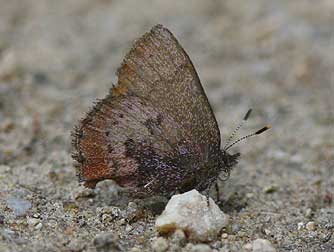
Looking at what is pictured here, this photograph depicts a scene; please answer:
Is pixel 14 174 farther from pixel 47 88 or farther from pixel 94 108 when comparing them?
pixel 47 88

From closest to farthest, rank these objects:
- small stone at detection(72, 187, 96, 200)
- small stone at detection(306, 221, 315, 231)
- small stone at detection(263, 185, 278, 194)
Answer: small stone at detection(306, 221, 315, 231)
small stone at detection(72, 187, 96, 200)
small stone at detection(263, 185, 278, 194)

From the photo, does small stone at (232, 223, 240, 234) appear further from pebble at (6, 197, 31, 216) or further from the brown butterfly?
pebble at (6, 197, 31, 216)

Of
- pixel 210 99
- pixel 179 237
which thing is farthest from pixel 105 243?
pixel 210 99

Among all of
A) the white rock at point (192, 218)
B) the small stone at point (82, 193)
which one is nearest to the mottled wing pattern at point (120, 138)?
the small stone at point (82, 193)

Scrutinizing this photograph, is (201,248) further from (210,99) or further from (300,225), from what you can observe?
(210,99)

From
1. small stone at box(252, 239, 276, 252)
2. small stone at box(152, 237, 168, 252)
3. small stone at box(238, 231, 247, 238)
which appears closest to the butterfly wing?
small stone at box(238, 231, 247, 238)

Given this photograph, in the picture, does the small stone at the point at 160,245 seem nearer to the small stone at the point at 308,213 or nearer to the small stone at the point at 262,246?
the small stone at the point at 262,246

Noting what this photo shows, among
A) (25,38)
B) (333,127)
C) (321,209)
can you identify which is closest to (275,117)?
(333,127)
